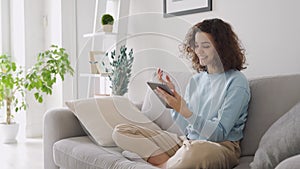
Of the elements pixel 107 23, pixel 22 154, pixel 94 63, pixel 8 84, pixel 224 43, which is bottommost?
pixel 22 154

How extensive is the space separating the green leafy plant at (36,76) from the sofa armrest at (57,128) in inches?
64.9

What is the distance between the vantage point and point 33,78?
399 centimetres

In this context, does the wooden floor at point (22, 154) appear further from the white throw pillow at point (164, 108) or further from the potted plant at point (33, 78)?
the white throw pillow at point (164, 108)

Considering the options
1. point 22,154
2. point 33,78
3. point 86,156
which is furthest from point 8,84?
point 86,156

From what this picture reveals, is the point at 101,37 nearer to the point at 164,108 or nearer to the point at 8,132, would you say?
the point at 164,108

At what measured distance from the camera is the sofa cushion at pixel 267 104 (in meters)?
1.74

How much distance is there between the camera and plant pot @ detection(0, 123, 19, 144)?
4082 millimetres

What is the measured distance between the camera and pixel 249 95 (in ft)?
5.93

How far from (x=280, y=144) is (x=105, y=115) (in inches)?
44.2

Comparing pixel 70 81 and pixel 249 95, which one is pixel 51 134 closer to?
pixel 249 95

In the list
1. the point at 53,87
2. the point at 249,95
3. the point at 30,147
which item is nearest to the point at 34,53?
the point at 53,87

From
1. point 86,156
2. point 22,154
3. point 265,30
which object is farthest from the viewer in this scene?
point 22,154

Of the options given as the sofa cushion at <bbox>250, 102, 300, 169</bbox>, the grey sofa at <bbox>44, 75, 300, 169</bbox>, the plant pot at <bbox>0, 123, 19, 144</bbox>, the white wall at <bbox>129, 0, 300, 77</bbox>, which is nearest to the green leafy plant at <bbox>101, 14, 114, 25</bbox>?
the white wall at <bbox>129, 0, 300, 77</bbox>

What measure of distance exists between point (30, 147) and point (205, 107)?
2.55 m
